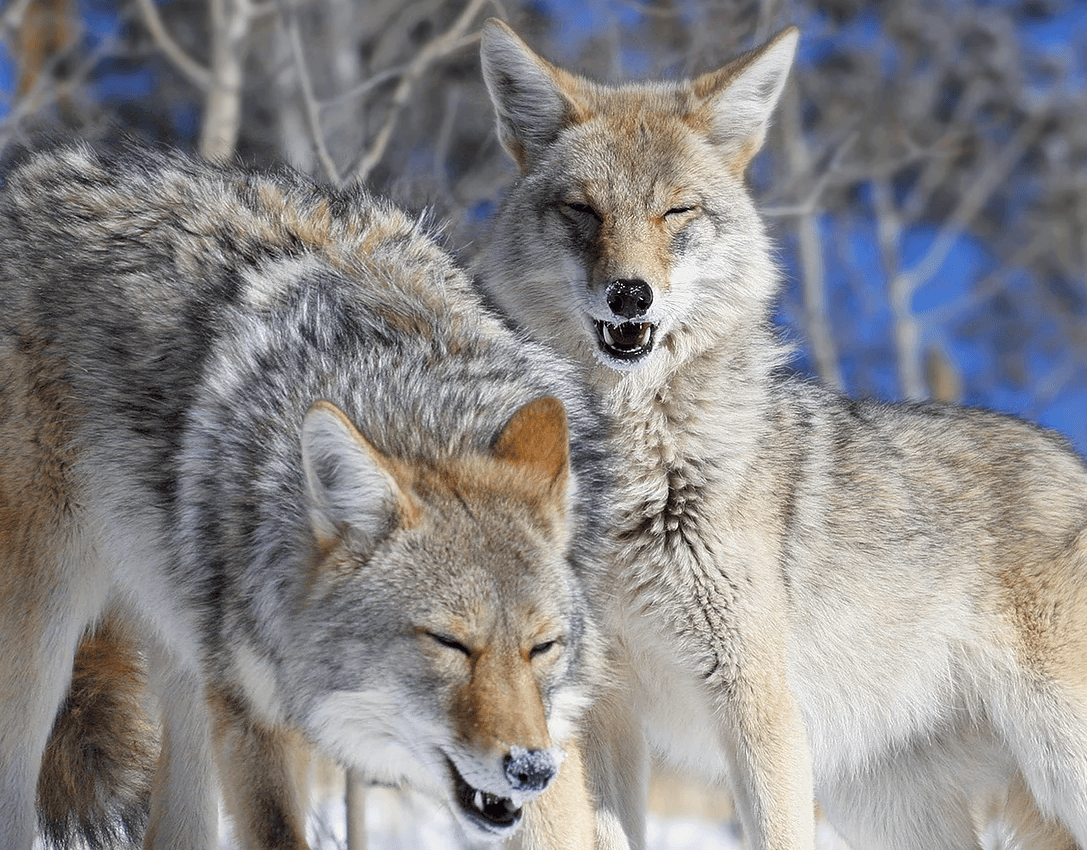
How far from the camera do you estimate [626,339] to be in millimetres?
4715

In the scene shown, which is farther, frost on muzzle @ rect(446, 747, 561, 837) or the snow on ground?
the snow on ground

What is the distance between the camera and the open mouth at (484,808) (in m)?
3.55

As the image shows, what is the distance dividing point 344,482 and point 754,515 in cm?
177

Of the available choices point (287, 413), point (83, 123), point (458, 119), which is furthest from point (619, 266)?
point (458, 119)

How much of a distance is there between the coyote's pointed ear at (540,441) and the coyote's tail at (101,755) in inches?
79.7

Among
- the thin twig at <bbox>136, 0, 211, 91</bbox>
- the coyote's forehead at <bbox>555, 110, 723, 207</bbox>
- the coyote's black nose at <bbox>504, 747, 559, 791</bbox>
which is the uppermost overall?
the thin twig at <bbox>136, 0, 211, 91</bbox>

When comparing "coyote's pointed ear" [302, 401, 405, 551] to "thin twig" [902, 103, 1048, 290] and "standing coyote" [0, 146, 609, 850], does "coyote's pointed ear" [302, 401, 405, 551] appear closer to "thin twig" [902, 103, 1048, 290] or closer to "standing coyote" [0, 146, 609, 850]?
"standing coyote" [0, 146, 609, 850]

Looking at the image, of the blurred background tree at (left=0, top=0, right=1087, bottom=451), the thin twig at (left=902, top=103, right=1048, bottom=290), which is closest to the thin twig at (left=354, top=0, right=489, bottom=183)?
the blurred background tree at (left=0, top=0, right=1087, bottom=451)

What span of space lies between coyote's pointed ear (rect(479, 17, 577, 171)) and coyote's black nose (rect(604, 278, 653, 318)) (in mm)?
869

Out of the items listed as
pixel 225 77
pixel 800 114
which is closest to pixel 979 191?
pixel 800 114

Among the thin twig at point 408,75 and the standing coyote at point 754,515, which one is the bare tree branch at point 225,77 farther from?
the standing coyote at point 754,515

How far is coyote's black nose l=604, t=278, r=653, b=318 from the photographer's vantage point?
4.57m

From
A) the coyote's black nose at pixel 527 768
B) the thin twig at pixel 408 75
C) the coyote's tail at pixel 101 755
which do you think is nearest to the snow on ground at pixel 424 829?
the coyote's tail at pixel 101 755

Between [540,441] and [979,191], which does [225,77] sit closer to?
[540,441]
